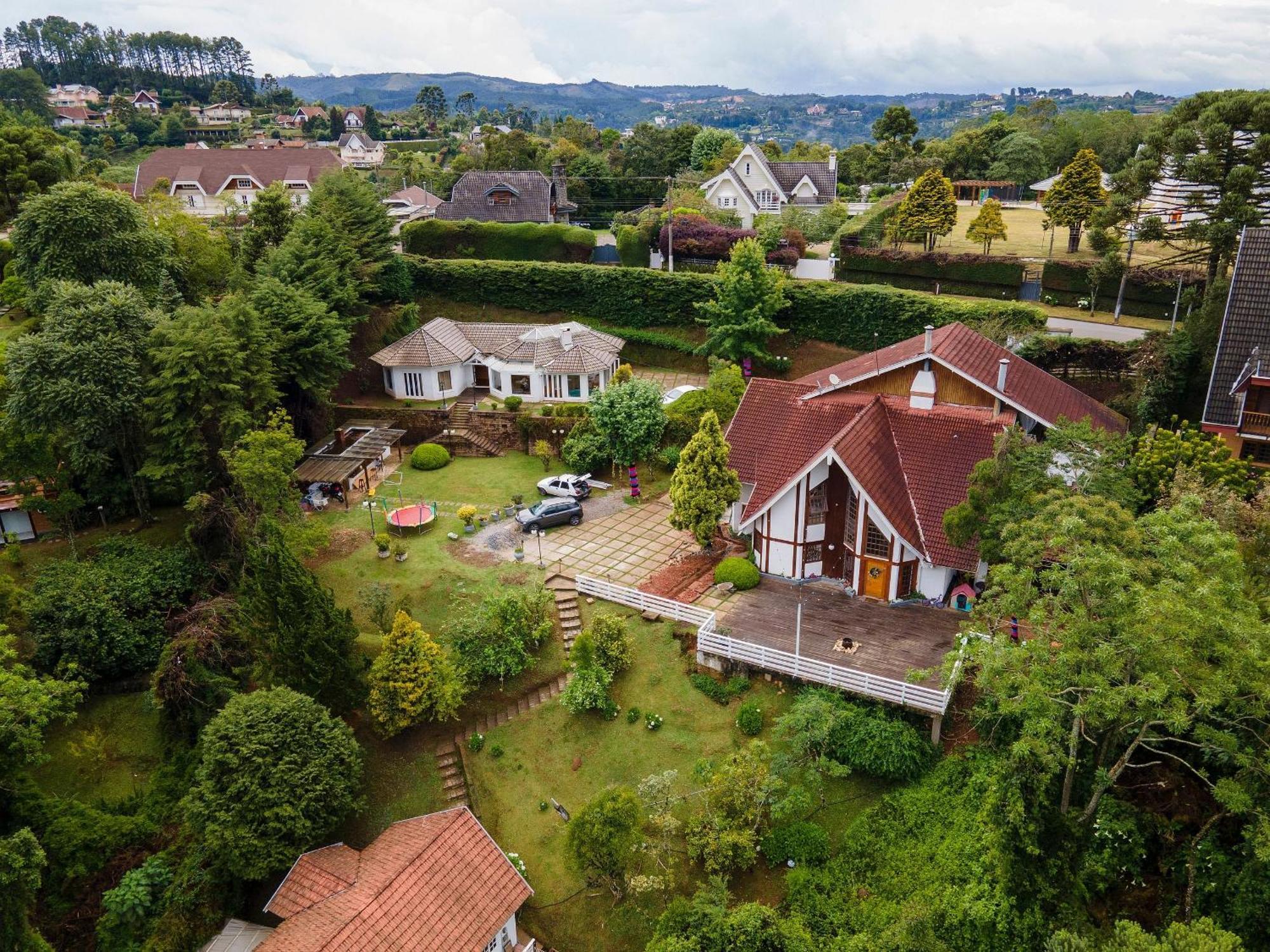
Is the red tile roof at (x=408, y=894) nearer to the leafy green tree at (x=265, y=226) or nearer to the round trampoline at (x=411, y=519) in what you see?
the round trampoline at (x=411, y=519)

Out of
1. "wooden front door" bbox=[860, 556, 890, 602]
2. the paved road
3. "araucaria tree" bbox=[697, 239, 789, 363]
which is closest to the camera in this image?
"wooden front door" bbox=[860, 556, 890, 602]

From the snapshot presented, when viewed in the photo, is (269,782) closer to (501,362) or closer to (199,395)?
(199,395)

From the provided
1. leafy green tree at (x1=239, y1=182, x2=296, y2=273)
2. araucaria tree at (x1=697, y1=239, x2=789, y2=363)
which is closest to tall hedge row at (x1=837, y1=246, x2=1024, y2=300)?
araucaria tree at (x1=697, y1=239, x2=789, y2=363)

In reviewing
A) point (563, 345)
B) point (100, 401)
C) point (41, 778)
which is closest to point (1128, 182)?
point (563, 345)

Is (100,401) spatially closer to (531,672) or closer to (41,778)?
(41,778)

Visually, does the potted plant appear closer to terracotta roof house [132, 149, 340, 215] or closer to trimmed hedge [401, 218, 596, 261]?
trimmed hedge [401, 218, 596, 261]
